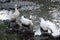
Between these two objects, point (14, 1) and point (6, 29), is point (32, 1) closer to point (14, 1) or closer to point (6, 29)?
point (14, 1)

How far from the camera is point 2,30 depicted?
38.2ft

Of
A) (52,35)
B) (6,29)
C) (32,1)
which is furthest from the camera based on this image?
(32,1)

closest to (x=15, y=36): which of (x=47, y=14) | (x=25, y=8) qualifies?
(x=47, y=14)

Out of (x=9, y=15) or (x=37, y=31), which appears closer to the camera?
(x=37, y=31)

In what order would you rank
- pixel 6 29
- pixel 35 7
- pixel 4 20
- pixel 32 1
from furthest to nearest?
pixel 32 1 → pixel 35 7 → pixel 4 20 → pixel 6 29

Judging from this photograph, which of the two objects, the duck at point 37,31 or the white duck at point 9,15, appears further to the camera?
the white duck at point 9,15

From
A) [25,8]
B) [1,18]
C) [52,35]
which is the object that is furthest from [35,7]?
[52,35]

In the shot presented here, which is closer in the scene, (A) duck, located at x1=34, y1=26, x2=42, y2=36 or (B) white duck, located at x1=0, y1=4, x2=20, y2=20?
(A) duck, located at x1=34, y1=26, x2=42, y2=36

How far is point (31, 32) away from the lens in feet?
35.5

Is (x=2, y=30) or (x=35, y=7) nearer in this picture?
(x=2, y=30)

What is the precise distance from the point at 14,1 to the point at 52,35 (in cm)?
1010

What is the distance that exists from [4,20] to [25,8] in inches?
155

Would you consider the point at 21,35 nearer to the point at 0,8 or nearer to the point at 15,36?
the point at 15,36

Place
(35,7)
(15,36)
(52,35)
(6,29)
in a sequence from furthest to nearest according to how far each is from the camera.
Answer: (35,7) → (6,29) → (15,36) → (52,35)
